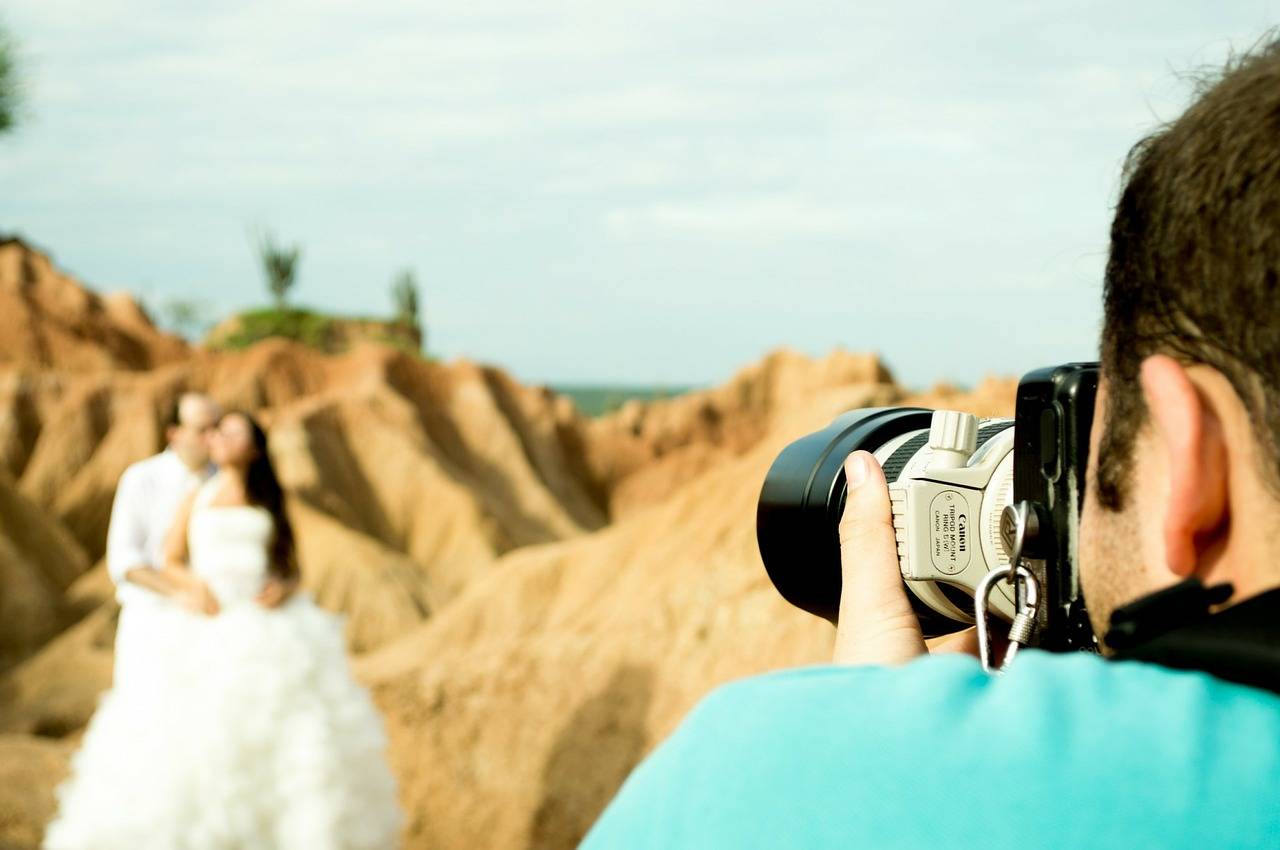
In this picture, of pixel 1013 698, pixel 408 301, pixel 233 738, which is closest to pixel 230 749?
pixel 233 738

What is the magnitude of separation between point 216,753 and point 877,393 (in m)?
4.18

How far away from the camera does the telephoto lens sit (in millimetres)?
1118

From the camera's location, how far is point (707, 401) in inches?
1214

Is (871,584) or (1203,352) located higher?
(1203,352)

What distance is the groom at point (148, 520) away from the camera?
5.29m

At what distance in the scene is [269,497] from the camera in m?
5.46

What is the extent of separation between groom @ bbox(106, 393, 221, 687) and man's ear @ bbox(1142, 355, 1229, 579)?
5.10 metres

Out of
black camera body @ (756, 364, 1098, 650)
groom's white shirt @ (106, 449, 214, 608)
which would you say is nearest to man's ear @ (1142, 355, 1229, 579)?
black camera body @ (756, 364, 1098, 650)

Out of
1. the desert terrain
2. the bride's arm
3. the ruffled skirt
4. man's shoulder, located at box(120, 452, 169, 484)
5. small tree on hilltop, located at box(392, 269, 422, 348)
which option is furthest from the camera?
small tree on hilltop, located at box(392, 269, 422, 348)

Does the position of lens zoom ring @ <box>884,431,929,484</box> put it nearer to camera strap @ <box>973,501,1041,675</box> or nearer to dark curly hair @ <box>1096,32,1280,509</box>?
camera strap @ <box>973,501,1041,675</box>

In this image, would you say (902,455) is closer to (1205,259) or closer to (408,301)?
(1205,259)

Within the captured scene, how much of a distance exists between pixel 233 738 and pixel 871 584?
4550 millimetres

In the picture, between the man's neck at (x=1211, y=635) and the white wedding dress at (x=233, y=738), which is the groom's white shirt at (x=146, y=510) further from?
the man's neck at (x=1211, y=635)

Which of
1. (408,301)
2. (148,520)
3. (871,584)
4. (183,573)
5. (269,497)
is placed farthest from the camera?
(408,301)
